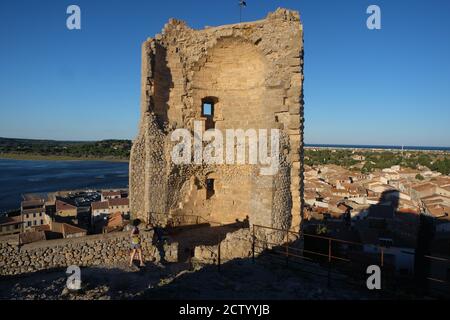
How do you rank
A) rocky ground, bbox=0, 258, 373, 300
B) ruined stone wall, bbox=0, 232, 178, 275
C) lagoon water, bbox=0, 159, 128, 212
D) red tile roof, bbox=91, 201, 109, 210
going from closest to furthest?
rocky ground, bbox=0, 258, 373, 300
ruined stone wall, bbox=0, 232, 178, 275
red tile roof, bbox=91, 201, 109, 210
lagoon water, bbox=0, 159, 128, 212

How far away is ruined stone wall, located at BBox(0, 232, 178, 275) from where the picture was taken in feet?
30.8

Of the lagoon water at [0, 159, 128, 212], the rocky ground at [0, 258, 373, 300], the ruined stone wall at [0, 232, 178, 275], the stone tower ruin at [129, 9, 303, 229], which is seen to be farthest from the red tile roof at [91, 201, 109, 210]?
the rocky ground at [0, 258, 373, 300]

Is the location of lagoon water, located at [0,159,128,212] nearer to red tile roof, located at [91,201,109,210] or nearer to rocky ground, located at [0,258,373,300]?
red tile roof, located at [91,201,109,210]

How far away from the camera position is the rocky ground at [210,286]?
5621mm

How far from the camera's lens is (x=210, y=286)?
19.7 ft

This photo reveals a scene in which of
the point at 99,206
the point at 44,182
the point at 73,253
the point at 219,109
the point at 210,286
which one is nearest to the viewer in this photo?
the point at 210,286

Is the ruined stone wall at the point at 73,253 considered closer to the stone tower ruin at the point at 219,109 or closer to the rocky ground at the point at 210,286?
the rocky ground at the point at 210,286

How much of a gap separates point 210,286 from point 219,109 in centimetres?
800

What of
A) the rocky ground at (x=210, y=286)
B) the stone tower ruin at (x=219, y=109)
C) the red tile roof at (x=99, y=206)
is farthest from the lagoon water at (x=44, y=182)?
the rocky ground at (x=210, y=286)

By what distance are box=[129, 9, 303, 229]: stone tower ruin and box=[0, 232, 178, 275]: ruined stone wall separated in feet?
4.50

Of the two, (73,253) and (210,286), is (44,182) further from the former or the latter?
(210,286)

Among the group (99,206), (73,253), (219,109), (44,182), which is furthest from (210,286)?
(44,182)

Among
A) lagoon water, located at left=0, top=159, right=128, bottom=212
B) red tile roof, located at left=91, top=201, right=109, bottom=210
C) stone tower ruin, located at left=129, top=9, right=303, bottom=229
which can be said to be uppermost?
stone tower ruin, located at left=129, top=9, right=303, bottom=229
